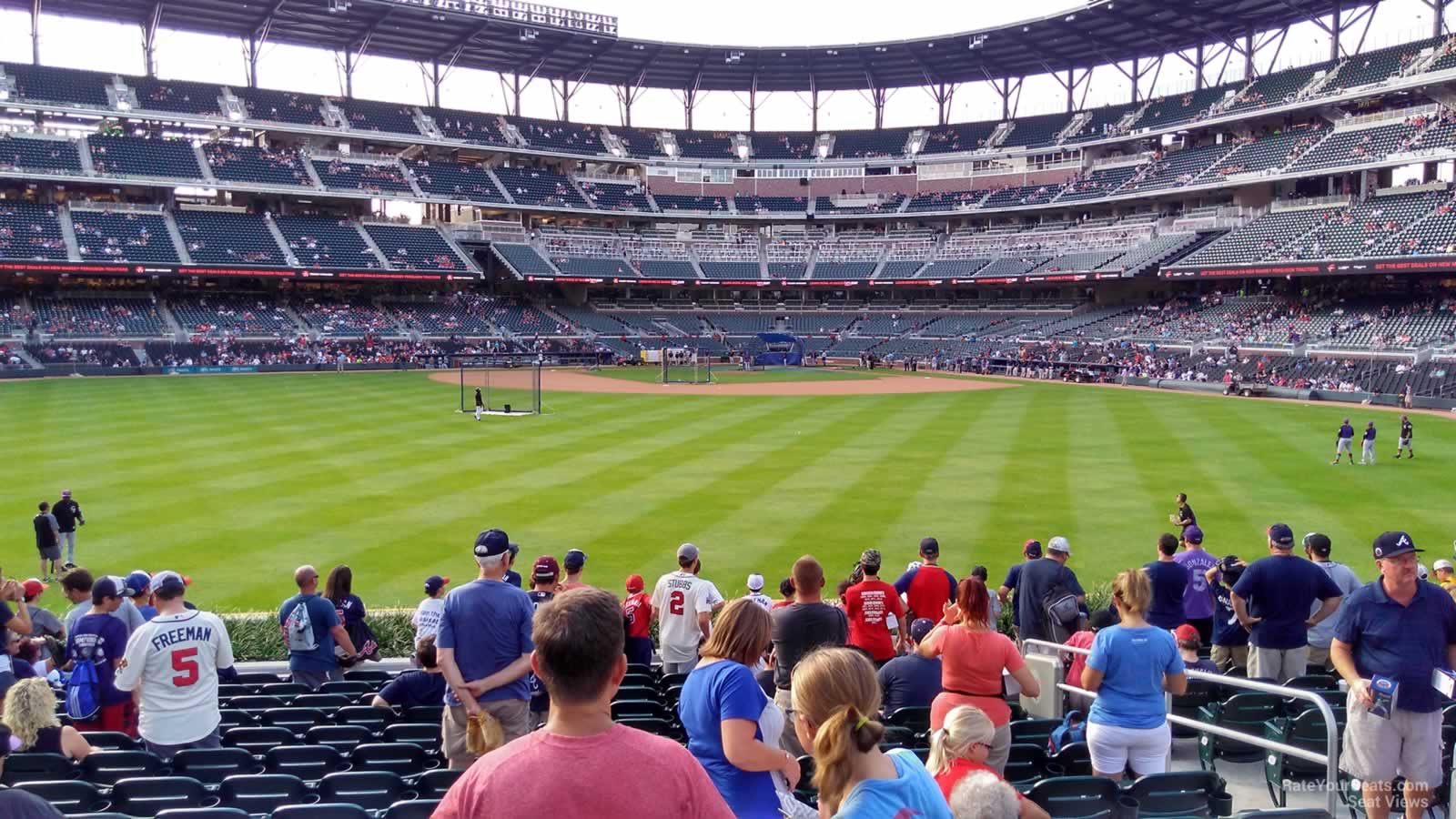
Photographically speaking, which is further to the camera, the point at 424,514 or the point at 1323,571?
the point at 424,514

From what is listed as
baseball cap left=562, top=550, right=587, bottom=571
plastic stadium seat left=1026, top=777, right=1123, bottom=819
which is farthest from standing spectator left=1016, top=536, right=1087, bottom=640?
baseball cap left=562, top=550, right=587, bottom=571

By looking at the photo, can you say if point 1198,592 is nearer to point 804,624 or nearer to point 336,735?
point 804,624

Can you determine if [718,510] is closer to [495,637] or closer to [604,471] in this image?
[604,471]

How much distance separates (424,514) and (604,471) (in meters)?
6.16

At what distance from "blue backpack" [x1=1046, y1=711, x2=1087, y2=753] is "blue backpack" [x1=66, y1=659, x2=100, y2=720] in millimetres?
8280

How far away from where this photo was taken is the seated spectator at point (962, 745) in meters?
4.39

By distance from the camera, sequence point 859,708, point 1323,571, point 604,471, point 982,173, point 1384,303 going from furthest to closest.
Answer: point 982,173, point 1384,303, point 604,471, point 1323,571, point 859,708

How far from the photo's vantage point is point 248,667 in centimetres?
1202

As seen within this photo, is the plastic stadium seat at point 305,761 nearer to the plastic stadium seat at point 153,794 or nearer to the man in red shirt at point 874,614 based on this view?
the plastic stadium seat at point 153,794

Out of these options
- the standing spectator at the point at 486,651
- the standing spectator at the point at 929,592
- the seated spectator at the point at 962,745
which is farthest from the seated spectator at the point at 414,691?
the seated spectator at the point at 962,745

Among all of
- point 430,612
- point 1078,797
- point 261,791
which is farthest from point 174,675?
point 1078,797

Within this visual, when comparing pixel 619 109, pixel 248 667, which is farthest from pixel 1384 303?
pixel 619 109

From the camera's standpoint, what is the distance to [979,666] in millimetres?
6457

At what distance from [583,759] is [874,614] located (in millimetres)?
7137
